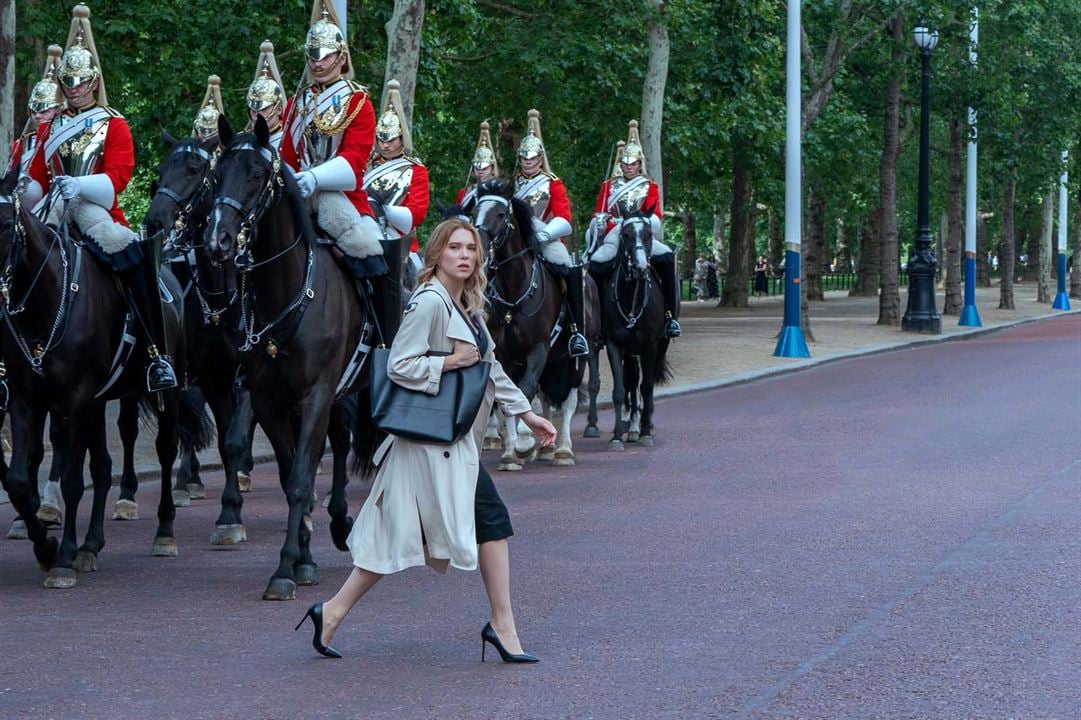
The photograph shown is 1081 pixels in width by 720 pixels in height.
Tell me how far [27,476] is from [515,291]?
6355 mm

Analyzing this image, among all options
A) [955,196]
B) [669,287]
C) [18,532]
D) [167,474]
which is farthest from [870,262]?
[18,532]

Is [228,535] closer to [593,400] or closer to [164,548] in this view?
[164,548]

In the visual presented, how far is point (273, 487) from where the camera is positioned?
15.1 metres

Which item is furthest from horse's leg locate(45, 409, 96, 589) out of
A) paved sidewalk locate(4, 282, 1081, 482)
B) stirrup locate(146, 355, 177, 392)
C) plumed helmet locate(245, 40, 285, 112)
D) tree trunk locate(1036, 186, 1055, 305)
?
tree trunk locate(1036, 186, 1055, 305)

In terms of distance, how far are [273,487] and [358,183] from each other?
4725 millimetres

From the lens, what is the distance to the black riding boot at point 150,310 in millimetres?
11055

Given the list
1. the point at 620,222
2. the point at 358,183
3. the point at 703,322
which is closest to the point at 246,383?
the point at 358,183

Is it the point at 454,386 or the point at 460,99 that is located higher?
the point at 460,99

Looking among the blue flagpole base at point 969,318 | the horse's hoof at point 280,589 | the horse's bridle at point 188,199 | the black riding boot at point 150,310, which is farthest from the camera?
the blue flagpole base at point 969,318

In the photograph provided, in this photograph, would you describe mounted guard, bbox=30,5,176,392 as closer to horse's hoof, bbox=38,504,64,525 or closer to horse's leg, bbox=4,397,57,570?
horse's leg, bbox=4,397,57,570

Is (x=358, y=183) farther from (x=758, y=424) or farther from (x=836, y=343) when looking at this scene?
(x=836, y=343)

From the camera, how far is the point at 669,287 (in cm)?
1920

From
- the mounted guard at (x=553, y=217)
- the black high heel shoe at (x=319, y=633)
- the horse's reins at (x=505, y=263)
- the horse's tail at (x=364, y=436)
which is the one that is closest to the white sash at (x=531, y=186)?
the mounted guard at (x=553, y=217)

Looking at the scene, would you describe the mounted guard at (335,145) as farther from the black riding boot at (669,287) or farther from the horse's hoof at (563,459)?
the black riding boot at (669,287)
